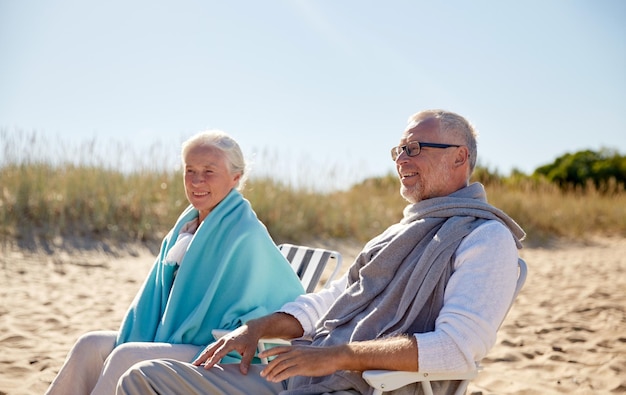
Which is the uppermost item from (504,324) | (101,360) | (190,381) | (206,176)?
(206,176)

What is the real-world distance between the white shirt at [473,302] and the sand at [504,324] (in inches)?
49.9

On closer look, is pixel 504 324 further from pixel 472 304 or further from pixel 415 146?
pixel 472 304

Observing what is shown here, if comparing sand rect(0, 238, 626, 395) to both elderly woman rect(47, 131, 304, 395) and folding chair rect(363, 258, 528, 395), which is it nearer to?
elderly woman rect(47, 131, 304, 395)

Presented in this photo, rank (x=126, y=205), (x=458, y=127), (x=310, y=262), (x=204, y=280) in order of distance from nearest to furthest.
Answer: (x=458, y=127), (x=204, y=280), (x=310, y=262), (x=126, y=205)

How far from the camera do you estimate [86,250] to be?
8.30 meters

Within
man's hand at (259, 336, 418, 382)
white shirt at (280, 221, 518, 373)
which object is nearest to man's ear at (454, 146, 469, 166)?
white shirt at (280, 221, 518, 373)

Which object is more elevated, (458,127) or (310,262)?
(458,127)

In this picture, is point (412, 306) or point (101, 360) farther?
point (101, 360)

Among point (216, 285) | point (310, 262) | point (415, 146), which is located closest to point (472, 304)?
point (415, 146)

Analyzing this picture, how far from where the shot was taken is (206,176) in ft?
10.0

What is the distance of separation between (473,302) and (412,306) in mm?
224

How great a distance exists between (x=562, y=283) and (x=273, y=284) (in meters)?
5.90

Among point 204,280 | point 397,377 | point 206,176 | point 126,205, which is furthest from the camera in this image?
point 126,205

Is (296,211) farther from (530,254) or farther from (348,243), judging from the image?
(530,254)
